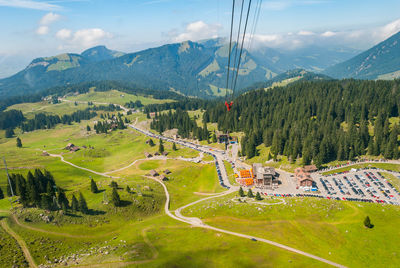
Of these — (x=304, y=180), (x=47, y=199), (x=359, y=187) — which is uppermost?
(x=47, y=199)

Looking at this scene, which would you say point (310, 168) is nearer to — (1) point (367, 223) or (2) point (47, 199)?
(1) point (367, 223)

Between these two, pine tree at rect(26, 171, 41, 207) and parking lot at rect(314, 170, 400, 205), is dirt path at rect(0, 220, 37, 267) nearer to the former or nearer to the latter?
pine tree at rect(26, 171, 41, 207)

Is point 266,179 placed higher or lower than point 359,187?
higher

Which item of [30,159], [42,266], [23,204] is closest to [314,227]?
[42,266]

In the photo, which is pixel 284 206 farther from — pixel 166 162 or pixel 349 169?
pixel 166 162

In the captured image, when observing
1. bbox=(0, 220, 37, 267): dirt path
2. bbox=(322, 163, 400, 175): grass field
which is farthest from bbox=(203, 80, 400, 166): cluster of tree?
bbox=(0, 220, 37, 267): dirt path

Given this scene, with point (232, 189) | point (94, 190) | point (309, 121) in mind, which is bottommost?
point (232, 189)

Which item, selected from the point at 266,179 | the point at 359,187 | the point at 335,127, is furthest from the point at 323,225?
the point at 335,127
